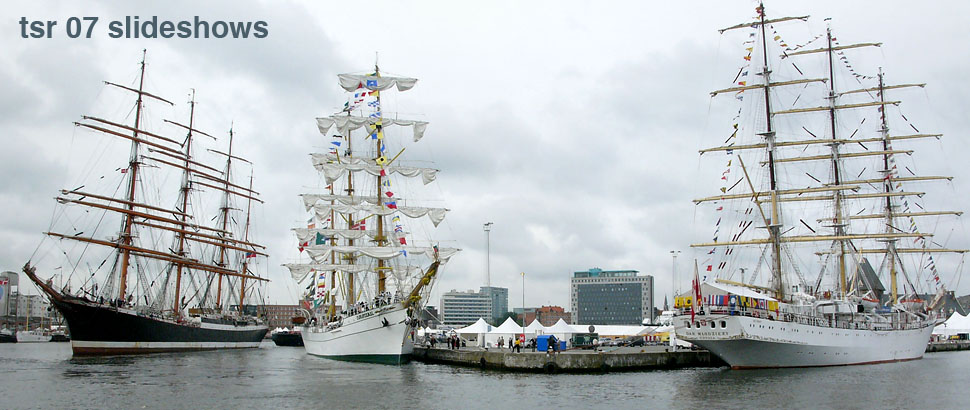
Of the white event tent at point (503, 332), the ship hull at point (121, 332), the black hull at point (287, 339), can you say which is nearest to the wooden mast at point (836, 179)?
the white event tent at point (503, 332)

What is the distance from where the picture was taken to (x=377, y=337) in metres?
55.8

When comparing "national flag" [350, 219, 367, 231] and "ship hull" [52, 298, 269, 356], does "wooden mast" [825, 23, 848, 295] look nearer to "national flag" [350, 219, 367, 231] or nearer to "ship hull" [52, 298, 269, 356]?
"national flag" [350, 219, 367, 231]

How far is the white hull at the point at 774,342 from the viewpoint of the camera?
4616 centimetres

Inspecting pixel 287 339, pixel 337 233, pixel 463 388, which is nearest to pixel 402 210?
pixel 337 233

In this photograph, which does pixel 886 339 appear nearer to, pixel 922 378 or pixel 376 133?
pixel 922 378

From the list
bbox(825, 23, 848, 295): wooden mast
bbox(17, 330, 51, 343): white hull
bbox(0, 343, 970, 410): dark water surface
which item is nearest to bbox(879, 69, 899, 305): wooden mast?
bbox(825, 23, 848, 295): wooden mast

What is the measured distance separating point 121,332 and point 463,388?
43.6m

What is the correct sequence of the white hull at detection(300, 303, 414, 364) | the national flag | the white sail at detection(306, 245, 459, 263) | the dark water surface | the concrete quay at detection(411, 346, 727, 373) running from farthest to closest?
the national flag, the white sail at detection(306, 245, 459, 263), the white hull at detection(300, 303, 414, 364), the concrete quay at detection(411, 346, 727, 373), the dark water surface

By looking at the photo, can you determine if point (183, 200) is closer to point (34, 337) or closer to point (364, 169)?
point (364, 169)

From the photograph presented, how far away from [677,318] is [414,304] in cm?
1911

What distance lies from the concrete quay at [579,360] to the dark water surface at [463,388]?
4.84 ft

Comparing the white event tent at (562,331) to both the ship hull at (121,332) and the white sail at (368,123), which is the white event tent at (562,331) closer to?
the white sail at (368,123)

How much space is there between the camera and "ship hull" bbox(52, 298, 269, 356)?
211ft

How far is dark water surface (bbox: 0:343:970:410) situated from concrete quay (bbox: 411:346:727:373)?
1.47m
